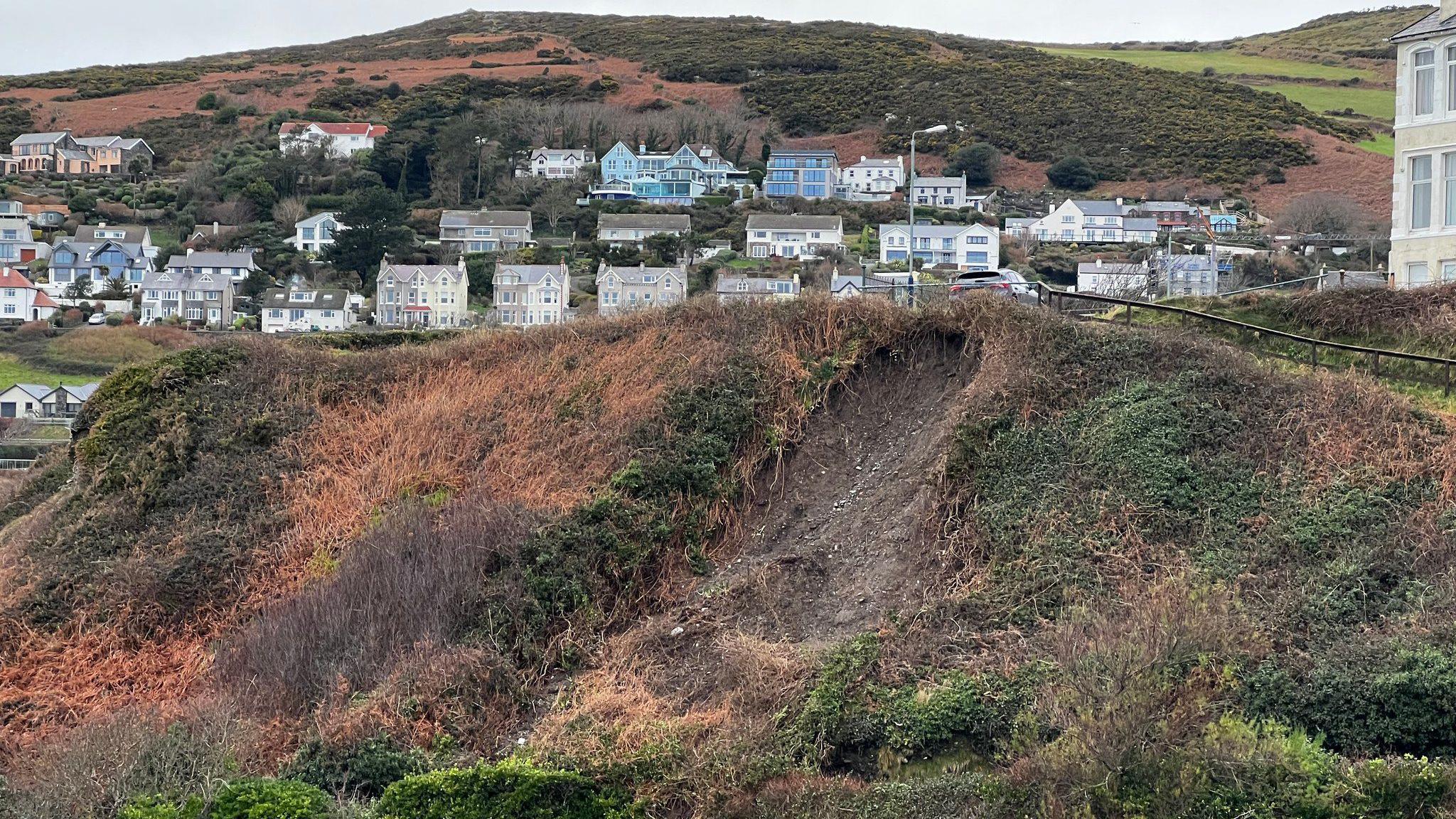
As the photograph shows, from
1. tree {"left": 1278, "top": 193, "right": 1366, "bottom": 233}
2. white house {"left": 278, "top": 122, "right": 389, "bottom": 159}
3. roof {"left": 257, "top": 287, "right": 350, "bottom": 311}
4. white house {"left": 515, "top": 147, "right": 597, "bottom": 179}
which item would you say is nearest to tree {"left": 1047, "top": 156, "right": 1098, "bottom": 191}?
tree {"left": 1278, "top": 193, "right": 1366, "bottom": 233}

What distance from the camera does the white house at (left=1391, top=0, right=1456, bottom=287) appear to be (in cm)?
2178

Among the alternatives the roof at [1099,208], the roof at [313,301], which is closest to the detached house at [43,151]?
the roof at [313,301]

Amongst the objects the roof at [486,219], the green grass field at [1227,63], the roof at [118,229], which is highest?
the green grass field at [1227,63]

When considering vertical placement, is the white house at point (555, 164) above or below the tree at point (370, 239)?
above

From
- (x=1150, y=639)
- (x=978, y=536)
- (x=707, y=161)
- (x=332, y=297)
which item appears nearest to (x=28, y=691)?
(x=978, y=536)

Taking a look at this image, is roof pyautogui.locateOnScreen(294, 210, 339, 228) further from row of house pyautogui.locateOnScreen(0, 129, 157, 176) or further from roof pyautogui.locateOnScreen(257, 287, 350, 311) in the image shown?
row of house pyautogui.locateOnScreen(0, 129, 157, 176)

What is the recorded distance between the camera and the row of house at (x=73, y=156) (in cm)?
10225

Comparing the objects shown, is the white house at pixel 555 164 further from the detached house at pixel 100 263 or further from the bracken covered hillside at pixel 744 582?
the bracken covered hillside at pixel 744 582

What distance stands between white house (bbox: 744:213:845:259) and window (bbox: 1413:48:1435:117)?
48.8 m

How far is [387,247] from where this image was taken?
72062 millimetres

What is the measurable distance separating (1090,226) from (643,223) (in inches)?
917

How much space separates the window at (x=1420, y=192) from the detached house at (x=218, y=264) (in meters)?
61.6

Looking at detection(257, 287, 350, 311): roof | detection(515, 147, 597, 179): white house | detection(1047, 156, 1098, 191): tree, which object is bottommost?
detection(257, 287, 350, 311): roof

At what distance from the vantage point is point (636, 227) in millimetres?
76500
